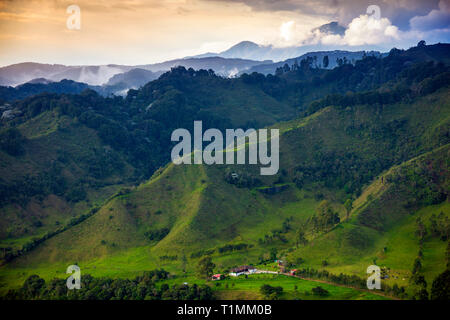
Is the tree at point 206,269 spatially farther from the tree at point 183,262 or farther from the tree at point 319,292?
the tree at point 319,292

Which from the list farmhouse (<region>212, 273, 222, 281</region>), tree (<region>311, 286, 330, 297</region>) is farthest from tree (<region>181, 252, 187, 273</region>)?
tree (<region>311, 286, 330, 297</region>)

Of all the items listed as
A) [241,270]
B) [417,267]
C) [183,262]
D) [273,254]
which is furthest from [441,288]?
[183,262]

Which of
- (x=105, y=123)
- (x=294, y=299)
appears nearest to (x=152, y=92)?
(x=105, y=123)

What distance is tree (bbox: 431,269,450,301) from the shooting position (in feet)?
168

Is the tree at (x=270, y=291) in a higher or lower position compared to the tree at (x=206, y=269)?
lower

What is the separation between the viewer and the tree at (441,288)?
5127cm

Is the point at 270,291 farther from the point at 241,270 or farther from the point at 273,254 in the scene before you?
the point at 273,254

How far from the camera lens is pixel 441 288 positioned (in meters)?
52.2

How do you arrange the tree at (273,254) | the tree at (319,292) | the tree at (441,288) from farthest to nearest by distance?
the tree at (273,254) < the tree at (319,292) < the tree at (441,288)

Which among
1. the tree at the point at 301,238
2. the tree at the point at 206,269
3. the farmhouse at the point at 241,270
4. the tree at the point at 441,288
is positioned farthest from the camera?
the tree at the point at 301,238

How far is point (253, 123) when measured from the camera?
160375 mm

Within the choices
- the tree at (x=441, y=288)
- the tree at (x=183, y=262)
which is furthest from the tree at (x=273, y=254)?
the tree at (x=441, y=288)

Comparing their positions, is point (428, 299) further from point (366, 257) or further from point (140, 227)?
point (140, 227)

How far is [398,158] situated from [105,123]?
8780 centimetres
